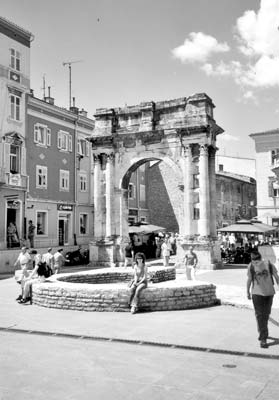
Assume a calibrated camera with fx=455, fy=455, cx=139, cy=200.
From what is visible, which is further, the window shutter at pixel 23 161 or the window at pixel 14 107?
the window shutter at pixel 23 161

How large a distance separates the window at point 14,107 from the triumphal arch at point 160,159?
6588mm

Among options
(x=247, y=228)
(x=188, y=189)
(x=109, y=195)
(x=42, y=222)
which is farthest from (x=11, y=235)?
(x=247, y=228)

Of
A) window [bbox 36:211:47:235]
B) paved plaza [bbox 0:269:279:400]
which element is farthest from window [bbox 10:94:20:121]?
paved plaza [bbox 0:269:279:400]

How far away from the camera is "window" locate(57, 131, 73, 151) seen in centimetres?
3475

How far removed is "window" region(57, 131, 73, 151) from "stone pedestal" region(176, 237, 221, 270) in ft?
48.5

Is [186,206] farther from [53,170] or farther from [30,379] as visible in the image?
[30,379]

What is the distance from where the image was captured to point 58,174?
34.7 m

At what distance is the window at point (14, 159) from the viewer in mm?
30016

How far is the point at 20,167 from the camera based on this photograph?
30.4m

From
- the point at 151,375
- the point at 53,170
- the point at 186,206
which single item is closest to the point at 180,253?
the point at 186,206

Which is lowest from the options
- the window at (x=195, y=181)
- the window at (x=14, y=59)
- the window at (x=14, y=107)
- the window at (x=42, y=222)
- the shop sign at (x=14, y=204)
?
the window at (x=42, y=222)

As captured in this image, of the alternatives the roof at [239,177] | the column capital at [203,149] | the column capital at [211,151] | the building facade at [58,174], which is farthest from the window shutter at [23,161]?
the roof at [239,177]

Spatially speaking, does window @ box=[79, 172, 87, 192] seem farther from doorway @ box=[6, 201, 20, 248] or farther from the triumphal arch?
the triumphal arch

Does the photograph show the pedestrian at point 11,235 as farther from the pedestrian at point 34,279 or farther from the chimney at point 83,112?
the pedestrian at point 34,279
